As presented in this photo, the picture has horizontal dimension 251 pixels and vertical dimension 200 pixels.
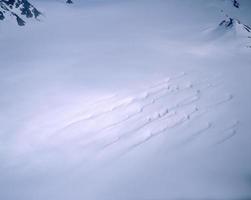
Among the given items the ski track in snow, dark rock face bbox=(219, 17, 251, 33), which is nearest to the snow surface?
the ski track in snow

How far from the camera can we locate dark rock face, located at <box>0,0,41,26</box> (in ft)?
74.3

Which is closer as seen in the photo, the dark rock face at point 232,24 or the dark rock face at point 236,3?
the dark rock face at point 232,24

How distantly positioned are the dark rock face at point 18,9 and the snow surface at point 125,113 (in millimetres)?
1065

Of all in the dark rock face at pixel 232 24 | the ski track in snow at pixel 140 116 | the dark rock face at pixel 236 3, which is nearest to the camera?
the ski track in snow at pixel 140 116

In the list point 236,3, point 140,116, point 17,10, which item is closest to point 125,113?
point 140,116

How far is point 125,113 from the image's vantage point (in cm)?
1221

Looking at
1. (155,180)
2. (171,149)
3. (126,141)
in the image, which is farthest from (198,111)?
(155,180)

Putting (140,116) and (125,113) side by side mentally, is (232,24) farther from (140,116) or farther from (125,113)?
(125,113)

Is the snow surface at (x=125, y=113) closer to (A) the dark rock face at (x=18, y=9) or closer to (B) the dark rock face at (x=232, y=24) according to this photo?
(B) the dark rock face at (x=232, y=24)

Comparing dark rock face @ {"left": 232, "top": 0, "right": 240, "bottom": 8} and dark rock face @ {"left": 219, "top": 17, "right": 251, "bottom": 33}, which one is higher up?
dark rock face @ {"left": 232, "top": 0, "right": 240, "bottom": 8}

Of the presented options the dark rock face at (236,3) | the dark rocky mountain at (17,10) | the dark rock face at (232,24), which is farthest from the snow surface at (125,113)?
the dark rock face at (236,3)

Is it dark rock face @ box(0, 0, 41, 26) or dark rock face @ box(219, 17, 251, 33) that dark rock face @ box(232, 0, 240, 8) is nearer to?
dark rock face @ box(219, 17, 251, 33)

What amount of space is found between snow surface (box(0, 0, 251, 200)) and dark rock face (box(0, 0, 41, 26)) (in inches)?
41.9

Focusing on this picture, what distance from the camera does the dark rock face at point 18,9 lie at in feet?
74.3
